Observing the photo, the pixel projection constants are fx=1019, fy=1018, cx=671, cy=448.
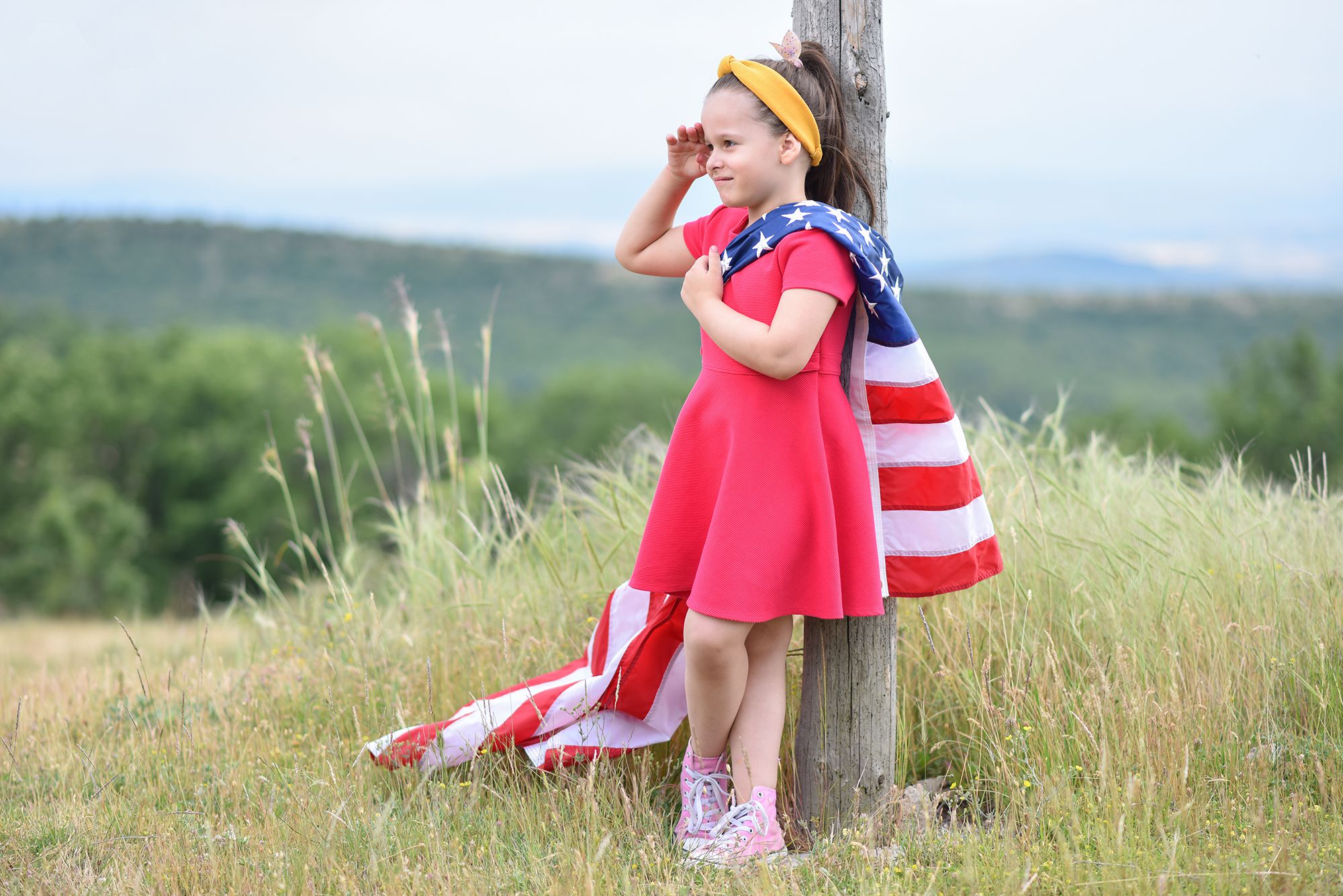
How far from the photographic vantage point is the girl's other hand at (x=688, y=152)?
2512mm

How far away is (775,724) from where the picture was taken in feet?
8.20

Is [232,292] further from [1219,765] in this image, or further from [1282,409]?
[1219,765]

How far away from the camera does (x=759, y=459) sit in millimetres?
2271

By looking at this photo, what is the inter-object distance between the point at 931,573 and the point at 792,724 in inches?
32.3

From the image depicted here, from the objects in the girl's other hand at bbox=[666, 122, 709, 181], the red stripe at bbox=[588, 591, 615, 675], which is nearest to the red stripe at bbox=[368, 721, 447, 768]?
the red stripe at bbox=[588, 591, 615, 675]

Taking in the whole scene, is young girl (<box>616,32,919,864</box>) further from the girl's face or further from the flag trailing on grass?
the flag trailing on grass

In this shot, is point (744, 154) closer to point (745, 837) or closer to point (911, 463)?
point (911, 463)

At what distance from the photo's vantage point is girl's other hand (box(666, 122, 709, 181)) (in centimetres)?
251

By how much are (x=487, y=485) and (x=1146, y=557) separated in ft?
7.29

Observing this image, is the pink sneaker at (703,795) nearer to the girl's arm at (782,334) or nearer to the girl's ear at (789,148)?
the girl's arm at (782,334)

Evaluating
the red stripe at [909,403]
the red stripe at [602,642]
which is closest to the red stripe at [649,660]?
the red stripe at [602,642]

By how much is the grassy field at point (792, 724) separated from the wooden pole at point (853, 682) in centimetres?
12

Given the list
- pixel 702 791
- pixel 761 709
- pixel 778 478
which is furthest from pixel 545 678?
pixel 778 478

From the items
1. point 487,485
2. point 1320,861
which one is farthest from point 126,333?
point 1320,861
